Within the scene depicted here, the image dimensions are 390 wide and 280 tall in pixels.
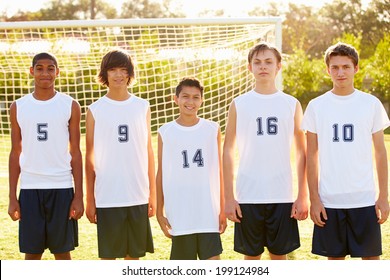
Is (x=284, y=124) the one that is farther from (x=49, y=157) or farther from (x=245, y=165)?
(x=49, y=157)

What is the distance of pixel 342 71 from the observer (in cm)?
330

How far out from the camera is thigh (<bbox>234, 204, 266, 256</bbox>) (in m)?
3.38

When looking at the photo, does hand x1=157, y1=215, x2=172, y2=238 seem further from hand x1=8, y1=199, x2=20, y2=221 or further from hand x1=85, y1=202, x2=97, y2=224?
hand x1=8, y1=199, x2=20, y2=221

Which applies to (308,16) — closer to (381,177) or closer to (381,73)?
(381,73)

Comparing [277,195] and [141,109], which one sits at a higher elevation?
[141,109]

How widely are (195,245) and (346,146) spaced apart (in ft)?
2.82

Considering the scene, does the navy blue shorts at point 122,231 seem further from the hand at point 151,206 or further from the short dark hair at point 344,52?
the short dark hair at point 344,52

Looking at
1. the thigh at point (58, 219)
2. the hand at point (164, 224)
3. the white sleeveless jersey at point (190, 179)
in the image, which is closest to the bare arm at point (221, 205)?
the white sleeveless jersey at point (190, 179)

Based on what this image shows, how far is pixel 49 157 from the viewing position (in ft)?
11.6

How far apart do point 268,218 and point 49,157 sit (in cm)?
116

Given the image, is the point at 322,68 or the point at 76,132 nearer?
the point at 76,132

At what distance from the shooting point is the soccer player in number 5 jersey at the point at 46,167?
3.54 m

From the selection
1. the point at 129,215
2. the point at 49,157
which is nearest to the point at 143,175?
the point at 129,215

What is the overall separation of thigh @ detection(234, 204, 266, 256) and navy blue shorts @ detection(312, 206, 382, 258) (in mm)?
295
